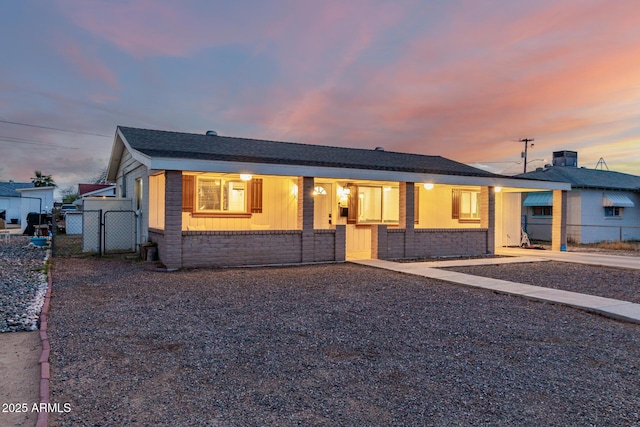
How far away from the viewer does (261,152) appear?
47.6 feet

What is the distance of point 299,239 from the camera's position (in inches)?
469

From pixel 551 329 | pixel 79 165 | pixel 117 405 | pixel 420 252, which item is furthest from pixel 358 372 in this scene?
pixel 79 165

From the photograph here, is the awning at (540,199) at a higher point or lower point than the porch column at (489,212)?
higher

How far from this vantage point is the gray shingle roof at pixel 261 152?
11773mm

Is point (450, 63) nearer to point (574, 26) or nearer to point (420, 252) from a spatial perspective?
point (574, 26)

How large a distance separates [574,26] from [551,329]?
943 cm

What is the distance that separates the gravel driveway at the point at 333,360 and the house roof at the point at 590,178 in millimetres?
19548

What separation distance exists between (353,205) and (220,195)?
193 inches

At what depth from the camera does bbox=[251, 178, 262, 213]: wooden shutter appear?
524 inches

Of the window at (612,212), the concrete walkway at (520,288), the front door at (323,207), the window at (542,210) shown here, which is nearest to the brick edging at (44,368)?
the concrete walkway at (520,288)

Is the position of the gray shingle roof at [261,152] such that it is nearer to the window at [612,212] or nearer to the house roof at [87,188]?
the window at [612,212]

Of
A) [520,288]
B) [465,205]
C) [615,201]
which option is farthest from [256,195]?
[615,201]

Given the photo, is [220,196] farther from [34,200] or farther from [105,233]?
[34,200]

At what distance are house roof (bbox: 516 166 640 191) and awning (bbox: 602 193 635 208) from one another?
482mm
